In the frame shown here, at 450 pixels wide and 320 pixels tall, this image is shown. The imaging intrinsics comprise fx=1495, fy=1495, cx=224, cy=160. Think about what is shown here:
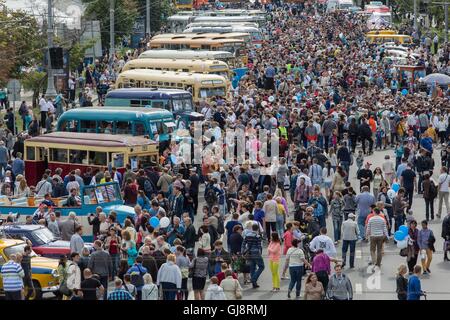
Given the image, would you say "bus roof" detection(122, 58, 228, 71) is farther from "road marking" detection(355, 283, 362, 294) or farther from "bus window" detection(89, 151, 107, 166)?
"road marking" detection(355, 283, 362, 294)

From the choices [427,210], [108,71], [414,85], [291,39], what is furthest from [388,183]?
[291,39]

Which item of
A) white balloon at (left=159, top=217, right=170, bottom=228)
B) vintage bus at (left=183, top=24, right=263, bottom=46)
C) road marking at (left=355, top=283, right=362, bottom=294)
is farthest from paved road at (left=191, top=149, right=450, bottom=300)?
vintage bus at (left=183, top=24, right=263, bottom=46)

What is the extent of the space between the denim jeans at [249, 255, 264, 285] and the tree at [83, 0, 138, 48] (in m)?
53.9

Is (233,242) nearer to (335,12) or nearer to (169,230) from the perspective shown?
(169,230)

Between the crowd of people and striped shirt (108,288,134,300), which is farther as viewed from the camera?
the crowd of people

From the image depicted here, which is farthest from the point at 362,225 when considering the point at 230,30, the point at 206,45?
the point at 230,30

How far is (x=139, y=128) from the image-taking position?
131 ft

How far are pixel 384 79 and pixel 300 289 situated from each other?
124 feet

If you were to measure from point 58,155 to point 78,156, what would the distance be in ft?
2.51

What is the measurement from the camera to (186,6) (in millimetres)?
115625

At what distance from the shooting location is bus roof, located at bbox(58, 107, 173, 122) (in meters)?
40.0

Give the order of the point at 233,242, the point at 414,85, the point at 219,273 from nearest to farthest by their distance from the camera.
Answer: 1. the point at 219,273
2. the point at 233,242
3. the point at 414,85

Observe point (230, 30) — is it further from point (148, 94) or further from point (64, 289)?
point (64, 289)

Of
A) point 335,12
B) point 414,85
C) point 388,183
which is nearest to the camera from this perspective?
point 388,183
